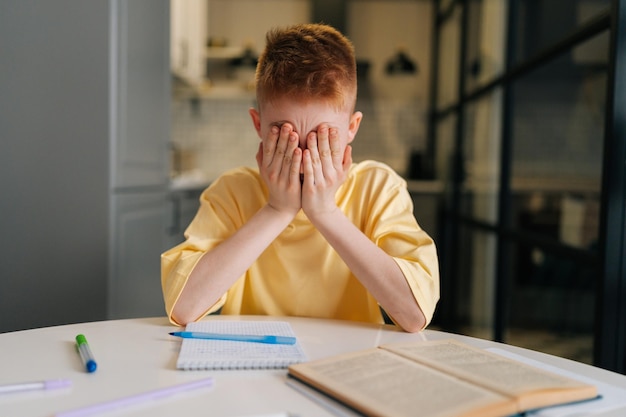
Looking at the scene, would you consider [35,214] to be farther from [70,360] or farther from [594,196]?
[594,196]

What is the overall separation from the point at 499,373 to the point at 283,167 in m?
0.54

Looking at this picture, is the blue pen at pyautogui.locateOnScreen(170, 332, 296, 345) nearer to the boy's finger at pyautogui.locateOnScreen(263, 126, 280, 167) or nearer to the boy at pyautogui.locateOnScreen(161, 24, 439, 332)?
the boy at pyautogui.locateOnScreen(161, 24, 439, 332)

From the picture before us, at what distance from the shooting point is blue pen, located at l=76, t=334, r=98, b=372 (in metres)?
0.70

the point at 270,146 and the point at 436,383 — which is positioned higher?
the point at 270,146

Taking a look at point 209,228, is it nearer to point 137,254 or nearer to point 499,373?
point 499,373

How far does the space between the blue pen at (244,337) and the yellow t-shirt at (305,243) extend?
1.09ft

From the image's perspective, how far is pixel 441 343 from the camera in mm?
808

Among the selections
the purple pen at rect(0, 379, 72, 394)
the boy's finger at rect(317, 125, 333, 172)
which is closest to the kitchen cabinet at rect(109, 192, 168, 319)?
the boy's finger at rect(317, 125, 333, 172)

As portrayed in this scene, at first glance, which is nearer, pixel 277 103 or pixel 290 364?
pixel 290 364

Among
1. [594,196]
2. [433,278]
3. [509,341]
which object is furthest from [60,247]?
[509,341]

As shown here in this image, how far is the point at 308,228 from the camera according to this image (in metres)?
1.23

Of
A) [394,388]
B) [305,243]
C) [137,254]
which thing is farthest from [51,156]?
[394,388]

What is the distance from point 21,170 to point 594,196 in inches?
65.4

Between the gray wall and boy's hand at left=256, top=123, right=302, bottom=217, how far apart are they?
822 millimetres
